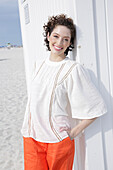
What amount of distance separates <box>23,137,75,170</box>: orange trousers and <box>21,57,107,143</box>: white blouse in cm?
4

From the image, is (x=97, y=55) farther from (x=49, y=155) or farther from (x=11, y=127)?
(x=11, y=127)

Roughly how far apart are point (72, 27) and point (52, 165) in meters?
1.02

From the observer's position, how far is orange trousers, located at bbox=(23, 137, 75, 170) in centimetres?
151

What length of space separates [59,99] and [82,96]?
163 millimetres

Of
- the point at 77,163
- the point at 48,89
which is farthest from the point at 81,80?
the point at 77,163

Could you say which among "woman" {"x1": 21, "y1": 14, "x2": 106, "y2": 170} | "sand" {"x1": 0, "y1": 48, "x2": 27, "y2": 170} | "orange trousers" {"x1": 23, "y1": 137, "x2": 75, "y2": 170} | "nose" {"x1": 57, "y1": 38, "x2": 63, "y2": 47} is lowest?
"sand" {"x1": 0, "y1": 48, "x2": 27, "y2": 170}

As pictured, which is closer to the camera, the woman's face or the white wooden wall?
the woman's face

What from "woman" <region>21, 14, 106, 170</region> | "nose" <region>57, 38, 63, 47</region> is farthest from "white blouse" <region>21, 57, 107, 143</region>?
"nose" <region>57, 38, 63, 47</region>

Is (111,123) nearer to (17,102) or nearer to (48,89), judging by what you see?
(48,89)

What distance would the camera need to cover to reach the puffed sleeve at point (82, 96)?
1500 mm

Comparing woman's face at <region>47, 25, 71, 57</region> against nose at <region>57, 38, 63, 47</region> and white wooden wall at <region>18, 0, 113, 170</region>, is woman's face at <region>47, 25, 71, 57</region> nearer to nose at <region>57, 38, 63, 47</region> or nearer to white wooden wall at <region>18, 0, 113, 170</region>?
nose at <region>57, 38, 63, 47</region>

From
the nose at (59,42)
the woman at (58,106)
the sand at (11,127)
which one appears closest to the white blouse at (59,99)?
the woman at (58,106)

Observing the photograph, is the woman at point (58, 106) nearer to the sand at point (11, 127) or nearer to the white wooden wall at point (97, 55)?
the white wooden wall at point (97, 55)

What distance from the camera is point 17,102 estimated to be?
254 inches
